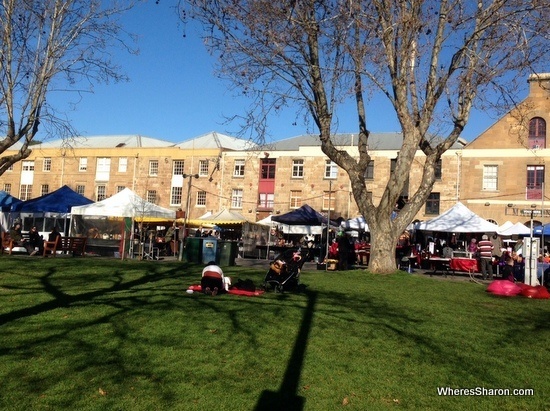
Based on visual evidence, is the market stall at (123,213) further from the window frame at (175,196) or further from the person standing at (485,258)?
the window frame at (175,196)

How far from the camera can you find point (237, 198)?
180 feet

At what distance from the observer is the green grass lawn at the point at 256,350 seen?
6.09 meters

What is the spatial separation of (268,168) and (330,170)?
5.94m

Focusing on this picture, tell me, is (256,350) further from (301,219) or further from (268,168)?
(268,168)

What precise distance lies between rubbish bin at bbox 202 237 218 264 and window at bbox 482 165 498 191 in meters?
30.4

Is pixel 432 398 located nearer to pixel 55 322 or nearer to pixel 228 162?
pixel 55 322

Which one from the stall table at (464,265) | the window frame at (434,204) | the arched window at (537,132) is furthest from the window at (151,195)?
the stall table at (464,265)

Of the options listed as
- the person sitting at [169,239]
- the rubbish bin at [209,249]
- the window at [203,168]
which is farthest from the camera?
the window at [203,168]

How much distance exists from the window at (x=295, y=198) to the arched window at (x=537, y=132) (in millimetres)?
18795

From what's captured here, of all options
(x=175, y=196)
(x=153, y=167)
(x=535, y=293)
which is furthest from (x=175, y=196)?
(x=535, y=293)

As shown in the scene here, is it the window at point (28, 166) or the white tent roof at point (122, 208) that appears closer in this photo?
the white tent roof at point (122, 208)

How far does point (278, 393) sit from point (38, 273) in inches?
404

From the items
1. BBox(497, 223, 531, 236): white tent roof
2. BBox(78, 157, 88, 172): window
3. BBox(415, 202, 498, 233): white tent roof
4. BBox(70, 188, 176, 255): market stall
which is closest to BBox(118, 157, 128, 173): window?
BBox(78, 157, 88, 172): window

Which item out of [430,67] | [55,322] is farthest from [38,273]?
[430,67]
